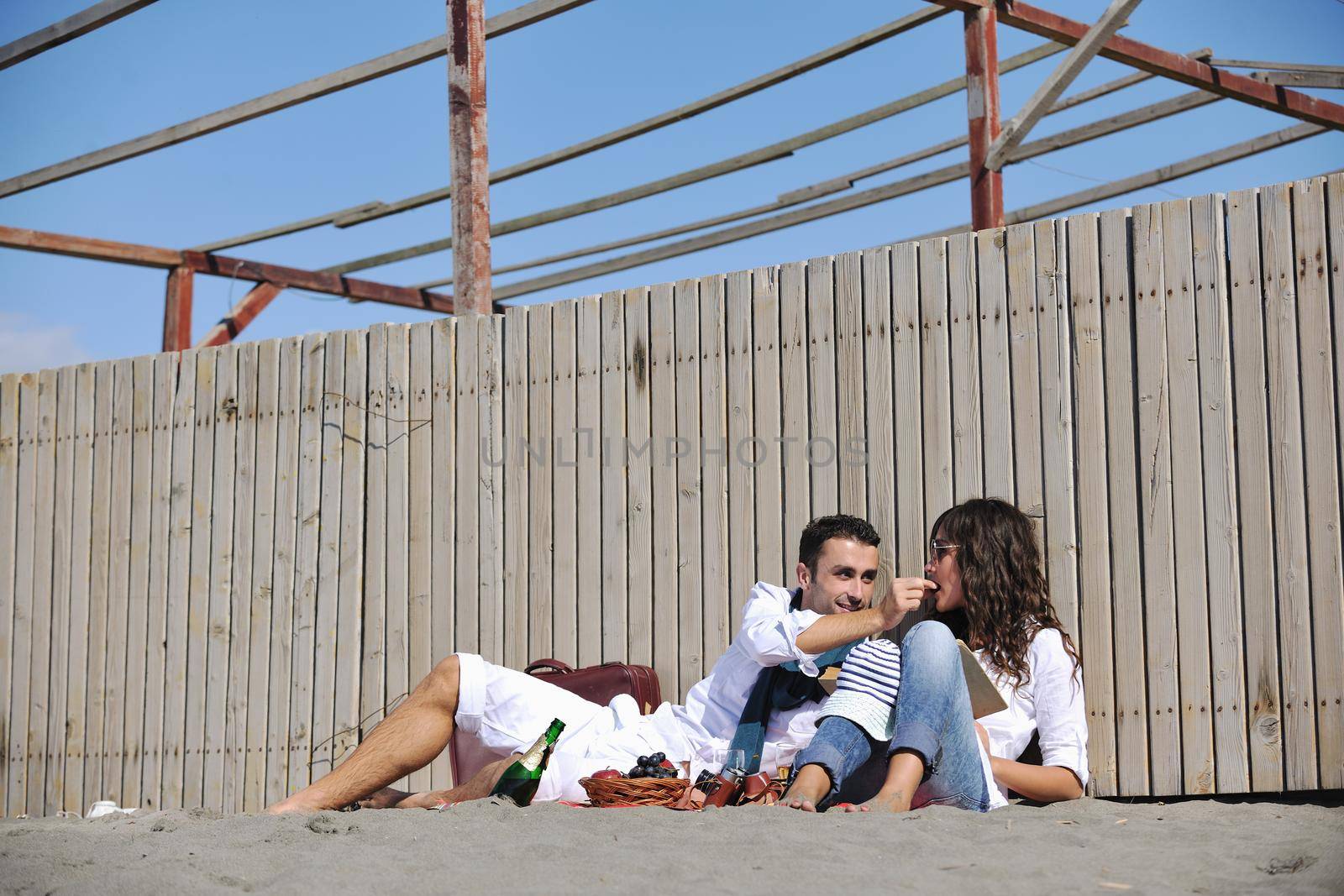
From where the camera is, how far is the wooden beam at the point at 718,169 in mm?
8500

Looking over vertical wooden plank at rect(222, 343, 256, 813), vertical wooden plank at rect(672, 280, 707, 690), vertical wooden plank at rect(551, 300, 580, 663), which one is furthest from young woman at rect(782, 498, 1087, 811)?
vertical wooden plank at rect(222, 343, 256, 813)

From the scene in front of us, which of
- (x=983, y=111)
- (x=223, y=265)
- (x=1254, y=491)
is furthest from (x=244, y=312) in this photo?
(x=1254, y=491)

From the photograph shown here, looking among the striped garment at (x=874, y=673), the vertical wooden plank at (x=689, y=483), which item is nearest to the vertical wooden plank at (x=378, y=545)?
the vertical wooden plank at (x=689, y=483)

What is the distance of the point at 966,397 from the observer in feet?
15.1

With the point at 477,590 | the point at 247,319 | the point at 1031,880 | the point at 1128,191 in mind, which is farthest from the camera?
the point at 247,319

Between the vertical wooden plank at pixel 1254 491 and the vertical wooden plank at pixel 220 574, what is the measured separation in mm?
4051

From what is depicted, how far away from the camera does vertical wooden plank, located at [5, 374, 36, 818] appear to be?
6.27 m

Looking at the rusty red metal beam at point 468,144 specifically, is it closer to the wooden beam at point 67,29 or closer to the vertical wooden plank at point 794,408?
the vertical wooden plank at point 794,408

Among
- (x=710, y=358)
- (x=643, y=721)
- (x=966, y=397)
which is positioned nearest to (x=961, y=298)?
(x=966, y=397)

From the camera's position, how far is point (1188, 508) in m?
4.17

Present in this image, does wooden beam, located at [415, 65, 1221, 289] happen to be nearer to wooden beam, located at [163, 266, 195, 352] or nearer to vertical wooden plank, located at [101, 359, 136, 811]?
wooden beam, located at [163, 266, 195, 352]

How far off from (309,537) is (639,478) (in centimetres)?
154

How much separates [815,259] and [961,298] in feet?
1.94

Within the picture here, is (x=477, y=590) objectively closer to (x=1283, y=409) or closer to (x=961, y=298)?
(x=961, y=298)
